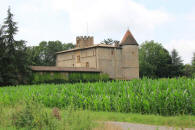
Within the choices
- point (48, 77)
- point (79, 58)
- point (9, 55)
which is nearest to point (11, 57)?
point (9, 55)

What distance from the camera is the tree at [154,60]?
52.1 meters

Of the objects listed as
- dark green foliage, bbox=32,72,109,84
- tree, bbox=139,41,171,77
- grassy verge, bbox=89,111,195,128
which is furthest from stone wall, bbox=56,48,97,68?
grassy verge, bbox=89,111,195,128

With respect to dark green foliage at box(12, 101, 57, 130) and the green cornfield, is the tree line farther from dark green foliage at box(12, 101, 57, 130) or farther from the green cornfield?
dark green foliage at box(12, 101, 57, 130)

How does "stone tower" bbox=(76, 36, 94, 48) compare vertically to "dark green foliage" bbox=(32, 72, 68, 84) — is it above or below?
above

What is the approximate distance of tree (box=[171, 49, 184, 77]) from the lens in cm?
5067

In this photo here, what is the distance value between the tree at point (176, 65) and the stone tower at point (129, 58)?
11.8m

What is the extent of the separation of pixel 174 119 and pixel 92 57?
33511mm

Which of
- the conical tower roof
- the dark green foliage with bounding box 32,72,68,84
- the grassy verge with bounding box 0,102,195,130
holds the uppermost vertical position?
the conical tower roof

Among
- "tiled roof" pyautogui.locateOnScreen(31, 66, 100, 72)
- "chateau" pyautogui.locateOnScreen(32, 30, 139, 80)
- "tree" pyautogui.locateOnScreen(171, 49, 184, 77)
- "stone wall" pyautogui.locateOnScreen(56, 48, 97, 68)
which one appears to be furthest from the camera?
"tree" pyautogui.locateOnScreen(171, 49, 184, 77)

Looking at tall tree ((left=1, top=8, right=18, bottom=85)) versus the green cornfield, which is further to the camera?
tall tree ((left=1, top=8, right=18, bottom=85))

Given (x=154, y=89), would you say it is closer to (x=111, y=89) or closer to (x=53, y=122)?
(x=111, y=89)

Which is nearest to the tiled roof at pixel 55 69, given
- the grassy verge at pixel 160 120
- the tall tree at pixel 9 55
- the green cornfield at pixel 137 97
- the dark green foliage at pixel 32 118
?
the tall tree at pixel 9 55

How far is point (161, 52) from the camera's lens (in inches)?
2142

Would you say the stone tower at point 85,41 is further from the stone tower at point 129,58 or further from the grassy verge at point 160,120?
the grassy verge at point 160,120
